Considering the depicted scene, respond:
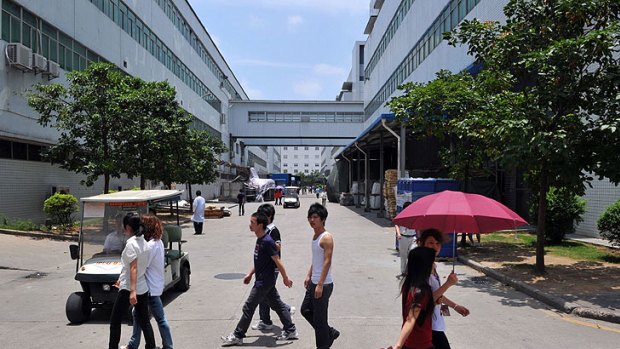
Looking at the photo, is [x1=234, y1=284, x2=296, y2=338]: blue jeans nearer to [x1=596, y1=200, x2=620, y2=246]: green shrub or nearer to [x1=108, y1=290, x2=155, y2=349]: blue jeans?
[x1=108, y1=290, x2=155, y2=349]: blue jeans

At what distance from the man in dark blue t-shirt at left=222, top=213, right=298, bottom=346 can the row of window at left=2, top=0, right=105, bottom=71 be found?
16033 mm

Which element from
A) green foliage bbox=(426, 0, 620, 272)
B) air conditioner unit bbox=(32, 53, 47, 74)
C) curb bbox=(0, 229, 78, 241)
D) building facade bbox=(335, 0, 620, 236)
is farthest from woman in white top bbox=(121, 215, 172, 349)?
air conditioner unit bbox=(32, 53, 47, 74)

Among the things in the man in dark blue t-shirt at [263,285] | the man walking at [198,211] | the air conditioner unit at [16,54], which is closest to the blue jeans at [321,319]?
the man in dark blue t-shirt at [263,285]

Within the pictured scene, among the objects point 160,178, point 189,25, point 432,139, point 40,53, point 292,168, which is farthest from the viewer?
point 292,168

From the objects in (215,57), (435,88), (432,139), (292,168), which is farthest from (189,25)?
(292,168)

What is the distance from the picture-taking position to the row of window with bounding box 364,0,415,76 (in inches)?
1535

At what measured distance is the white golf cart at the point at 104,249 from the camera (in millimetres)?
7223

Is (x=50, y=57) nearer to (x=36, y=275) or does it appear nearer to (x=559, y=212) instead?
(x=36, y=275)

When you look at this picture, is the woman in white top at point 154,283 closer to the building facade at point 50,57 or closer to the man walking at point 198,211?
the man walking at point 198,211

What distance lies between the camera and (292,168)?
190 metres

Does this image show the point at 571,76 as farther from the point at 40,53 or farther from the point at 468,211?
the point at 40,53

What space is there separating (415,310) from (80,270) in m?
5.40

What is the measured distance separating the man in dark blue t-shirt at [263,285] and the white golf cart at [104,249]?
2.21 m

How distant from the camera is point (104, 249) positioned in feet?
26.0
